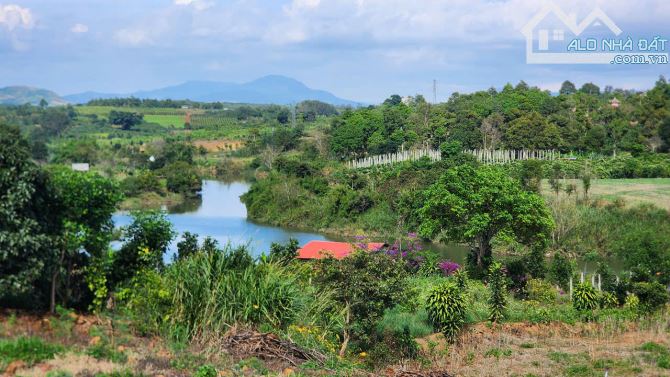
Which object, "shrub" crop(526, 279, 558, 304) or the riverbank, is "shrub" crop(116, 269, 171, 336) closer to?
→ "shrub" crop(526, 279, 558, 304)

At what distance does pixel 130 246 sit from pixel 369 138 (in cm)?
3702

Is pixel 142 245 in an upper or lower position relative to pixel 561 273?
upper

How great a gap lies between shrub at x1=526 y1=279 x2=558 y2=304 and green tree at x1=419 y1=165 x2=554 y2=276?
6.50 ft

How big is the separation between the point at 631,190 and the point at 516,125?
11.1 meters

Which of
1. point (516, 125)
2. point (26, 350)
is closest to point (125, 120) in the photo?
point (516, 125)

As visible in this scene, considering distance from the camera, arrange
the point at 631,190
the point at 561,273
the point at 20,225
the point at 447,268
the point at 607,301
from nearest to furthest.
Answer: the point at 20,225, the point at 607,301, the point at 561,273, the point at 447,268, the point at 631,190

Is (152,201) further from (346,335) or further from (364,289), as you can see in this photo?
(364,289)

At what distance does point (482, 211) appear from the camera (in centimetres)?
1870

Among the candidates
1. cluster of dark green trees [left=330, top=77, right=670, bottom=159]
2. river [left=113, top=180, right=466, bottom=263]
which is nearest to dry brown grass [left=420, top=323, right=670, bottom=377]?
river [left=113, top=180, right=466, bottom=263]

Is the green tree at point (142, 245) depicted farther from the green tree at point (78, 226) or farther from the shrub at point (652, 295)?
the shrub at point (652, 295)

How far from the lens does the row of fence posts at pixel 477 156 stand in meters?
42.2

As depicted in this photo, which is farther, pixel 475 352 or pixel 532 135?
pixel 532 135

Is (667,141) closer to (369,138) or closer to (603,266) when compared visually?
(369,138)

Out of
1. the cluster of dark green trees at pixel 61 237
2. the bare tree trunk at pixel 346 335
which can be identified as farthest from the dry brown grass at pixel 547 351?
the cluster of dark green trees at pixel 61 237
